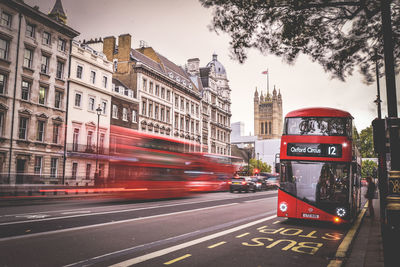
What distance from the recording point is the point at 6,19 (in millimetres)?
28906

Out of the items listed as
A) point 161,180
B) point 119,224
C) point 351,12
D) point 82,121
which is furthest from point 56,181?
point 351,12

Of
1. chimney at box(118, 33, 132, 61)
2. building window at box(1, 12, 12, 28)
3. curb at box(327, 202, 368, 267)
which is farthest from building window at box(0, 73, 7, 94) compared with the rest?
curb at box(327, 202, 368, 267)

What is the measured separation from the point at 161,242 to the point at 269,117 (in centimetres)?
14004

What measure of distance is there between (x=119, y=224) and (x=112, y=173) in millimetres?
6669

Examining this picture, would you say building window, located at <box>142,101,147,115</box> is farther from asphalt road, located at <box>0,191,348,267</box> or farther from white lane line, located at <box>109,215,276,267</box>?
white lane line, located at <box>109,215,276,267</box>

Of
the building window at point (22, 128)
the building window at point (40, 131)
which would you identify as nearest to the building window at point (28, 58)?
the building window at point (22, 128)

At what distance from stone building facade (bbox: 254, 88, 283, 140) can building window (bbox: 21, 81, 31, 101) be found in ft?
393

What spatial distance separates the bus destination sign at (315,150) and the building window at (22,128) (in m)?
26.6

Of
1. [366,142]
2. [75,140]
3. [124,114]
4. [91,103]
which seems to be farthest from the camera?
[366,142]

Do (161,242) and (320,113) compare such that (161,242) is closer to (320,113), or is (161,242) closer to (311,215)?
(311,215)

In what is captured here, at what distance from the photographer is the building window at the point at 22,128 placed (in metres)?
29.7

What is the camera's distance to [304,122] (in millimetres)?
11070

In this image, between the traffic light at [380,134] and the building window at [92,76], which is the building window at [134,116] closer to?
the building window at [92,76]

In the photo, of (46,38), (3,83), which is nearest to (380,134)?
(3,83)
